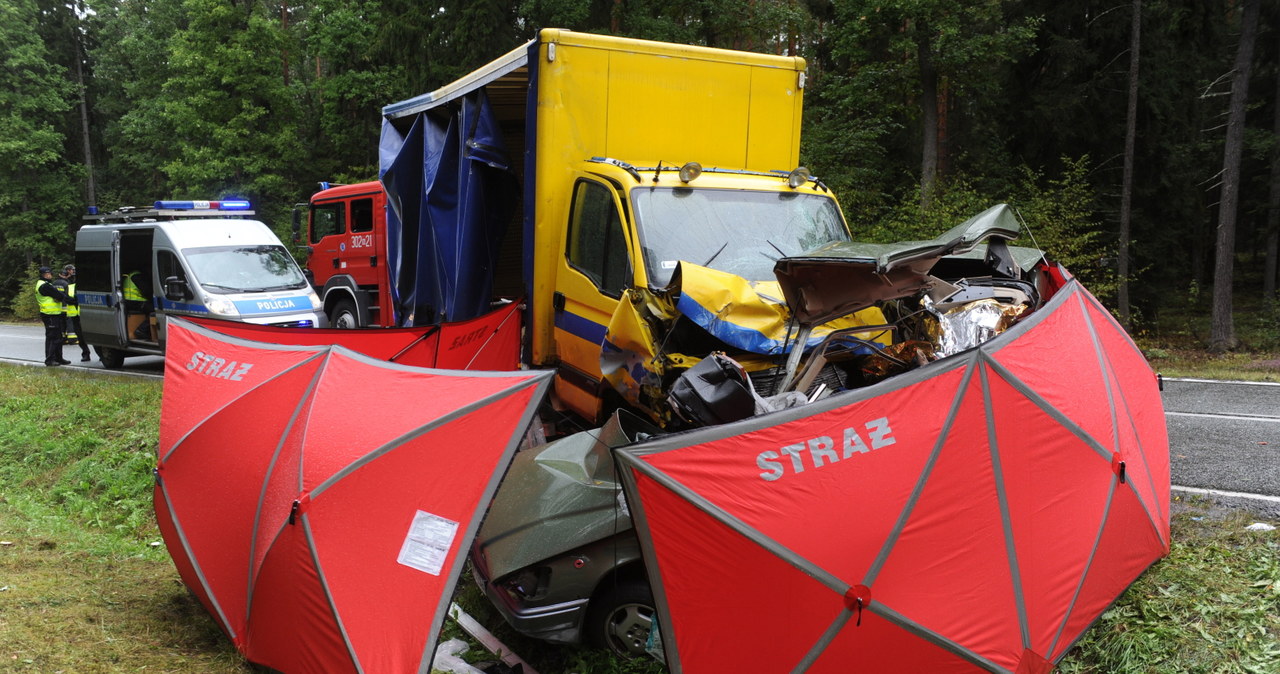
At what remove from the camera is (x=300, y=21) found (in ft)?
123

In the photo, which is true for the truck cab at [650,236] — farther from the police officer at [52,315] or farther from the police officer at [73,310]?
the police officer at [52,315]

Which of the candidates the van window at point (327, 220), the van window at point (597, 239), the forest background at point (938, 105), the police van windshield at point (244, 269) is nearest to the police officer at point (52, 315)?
the police van windshield at point (244, 269)

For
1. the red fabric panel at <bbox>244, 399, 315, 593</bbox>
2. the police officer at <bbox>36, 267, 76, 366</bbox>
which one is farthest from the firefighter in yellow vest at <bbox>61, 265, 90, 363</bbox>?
the red fabric panel at <bbox>244, 399, 315, 593</bbox>

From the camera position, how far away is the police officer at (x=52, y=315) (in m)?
15.6

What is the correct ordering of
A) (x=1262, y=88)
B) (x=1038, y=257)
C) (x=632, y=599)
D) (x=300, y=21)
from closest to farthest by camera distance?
(x=632, y=599) → (x=1038, y=257) → (x=1262, y=88) → (x=300, y=21)

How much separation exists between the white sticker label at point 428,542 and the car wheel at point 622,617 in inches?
39.4

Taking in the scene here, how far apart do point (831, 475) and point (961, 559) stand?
25.6 inches

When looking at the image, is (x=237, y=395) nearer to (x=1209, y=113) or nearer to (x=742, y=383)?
(x=742, y=383)

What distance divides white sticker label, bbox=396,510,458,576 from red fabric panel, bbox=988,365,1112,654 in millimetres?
2528

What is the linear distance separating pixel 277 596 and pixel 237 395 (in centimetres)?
136

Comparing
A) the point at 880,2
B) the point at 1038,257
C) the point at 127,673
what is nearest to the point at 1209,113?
the point at 880,2

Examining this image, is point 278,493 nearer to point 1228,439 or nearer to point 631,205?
point 631,205

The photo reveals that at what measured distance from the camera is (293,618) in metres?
4.34

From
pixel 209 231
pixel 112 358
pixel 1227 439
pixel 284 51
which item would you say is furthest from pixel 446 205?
pixel 284 51
